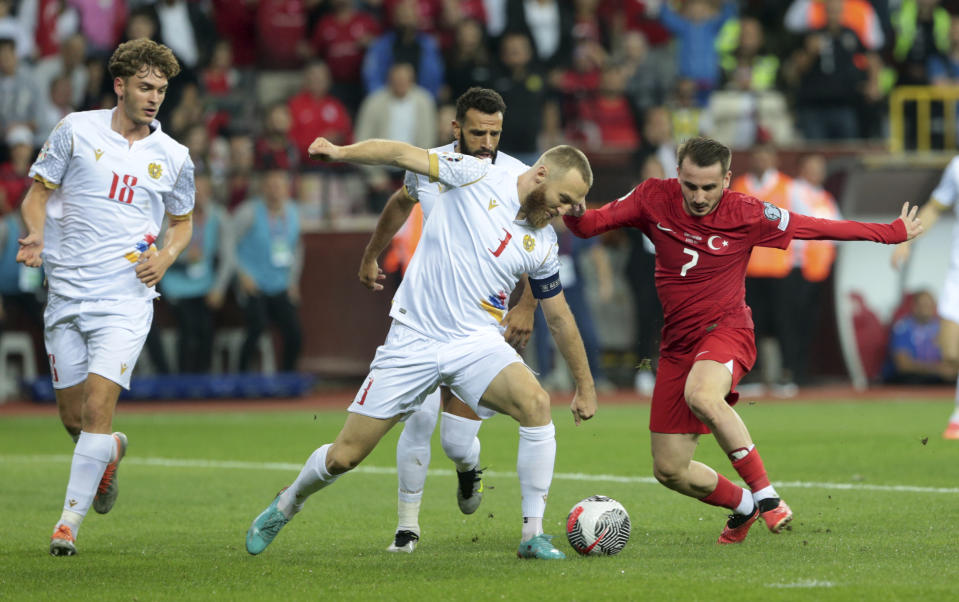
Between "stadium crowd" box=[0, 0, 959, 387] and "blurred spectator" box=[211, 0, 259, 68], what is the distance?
2 centimetres

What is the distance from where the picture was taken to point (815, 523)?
8.27 metres

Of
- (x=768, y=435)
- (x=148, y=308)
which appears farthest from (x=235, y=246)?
(x=148, y=308)

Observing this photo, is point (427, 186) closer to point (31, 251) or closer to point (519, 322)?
point (519, 322)

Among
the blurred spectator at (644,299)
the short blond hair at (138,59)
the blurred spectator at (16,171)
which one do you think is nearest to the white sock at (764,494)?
the short blond hair at (138,59)

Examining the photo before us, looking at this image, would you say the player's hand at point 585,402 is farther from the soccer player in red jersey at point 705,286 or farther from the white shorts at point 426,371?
the soccer player in red jersey at point 705,286

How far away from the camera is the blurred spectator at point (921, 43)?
66.7 feet

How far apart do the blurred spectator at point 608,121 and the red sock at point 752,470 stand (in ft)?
38.5

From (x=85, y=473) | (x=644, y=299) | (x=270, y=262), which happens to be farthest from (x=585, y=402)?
(x=644, y=299)

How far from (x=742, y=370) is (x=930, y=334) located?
1166cm

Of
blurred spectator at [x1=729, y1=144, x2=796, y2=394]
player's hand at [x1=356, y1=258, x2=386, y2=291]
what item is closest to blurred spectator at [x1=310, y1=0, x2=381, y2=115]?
blurred spectator at [x1=729, y1=144, x2=796, y2=394]

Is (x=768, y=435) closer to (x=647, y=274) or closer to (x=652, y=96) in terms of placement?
(x=647, y=274)

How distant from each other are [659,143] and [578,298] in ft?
6.90

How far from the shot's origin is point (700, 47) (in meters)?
19.9

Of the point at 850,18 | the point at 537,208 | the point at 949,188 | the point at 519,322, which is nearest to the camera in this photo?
the point at 537,208
